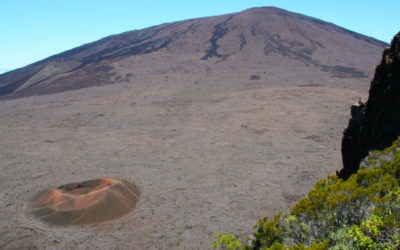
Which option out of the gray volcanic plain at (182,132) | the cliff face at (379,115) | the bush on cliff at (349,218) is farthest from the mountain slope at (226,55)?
the bush on cliff at (349,218)

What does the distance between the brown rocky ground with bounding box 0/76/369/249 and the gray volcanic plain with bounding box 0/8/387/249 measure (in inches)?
3.0

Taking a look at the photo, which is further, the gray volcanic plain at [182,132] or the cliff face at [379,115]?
the gray volcanic plain at [182,132]

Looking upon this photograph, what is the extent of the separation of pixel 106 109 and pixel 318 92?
831 inches

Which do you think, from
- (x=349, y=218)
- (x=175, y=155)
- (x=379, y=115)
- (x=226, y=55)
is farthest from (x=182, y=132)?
(x=226, y=55)

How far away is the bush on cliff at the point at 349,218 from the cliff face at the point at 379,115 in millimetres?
2971

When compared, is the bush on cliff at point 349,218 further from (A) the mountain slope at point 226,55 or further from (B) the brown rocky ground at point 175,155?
(A) the mountain slope at point 226,55

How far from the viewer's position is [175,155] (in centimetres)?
2088

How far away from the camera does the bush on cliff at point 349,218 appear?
4.07 metres

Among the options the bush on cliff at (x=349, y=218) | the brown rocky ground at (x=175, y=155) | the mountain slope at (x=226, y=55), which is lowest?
the brown rocky ground at (x=175, y=155)

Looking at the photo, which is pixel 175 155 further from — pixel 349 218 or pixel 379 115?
pixel 349 218

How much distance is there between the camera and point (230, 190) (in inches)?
618

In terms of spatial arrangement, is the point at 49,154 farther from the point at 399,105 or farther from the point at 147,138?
the point at 399,105

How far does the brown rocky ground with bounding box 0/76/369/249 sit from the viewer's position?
1262cm

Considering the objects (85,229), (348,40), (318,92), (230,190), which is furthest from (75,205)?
(348,40)
